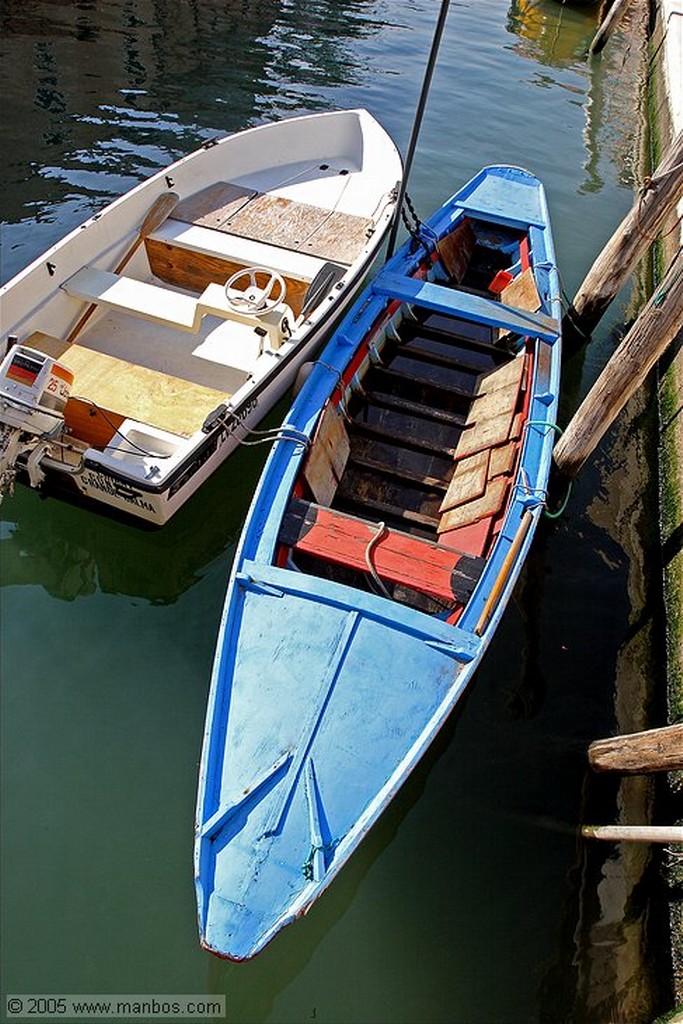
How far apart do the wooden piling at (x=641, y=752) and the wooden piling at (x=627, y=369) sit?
2.67 metres

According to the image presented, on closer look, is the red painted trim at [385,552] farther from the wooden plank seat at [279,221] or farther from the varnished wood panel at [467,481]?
the wooden plank seat at [279,221]

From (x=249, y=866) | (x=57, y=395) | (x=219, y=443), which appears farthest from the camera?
(x=219, y=443)

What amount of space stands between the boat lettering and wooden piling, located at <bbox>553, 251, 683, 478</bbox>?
3989 mm

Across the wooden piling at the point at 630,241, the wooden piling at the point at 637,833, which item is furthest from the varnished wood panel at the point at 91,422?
the wooden piling at the point at 630,241

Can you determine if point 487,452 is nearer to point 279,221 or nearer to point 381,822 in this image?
point 381,822

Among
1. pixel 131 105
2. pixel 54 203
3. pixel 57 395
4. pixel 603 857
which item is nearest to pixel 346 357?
pixel 57 395

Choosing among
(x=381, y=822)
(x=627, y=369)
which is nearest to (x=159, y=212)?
(x=627, y=369)

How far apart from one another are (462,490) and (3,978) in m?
5.19

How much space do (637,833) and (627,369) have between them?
3815 mm

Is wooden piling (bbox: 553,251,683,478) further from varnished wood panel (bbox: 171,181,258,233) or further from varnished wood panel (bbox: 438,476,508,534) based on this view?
varnished wood panel (bbox: 171,181,258,233)

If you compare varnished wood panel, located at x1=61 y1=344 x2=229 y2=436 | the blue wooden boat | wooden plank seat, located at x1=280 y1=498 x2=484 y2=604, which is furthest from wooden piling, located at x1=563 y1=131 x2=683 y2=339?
varnished wood panel, located at x1=61 y1=344 x2=229 y2=436

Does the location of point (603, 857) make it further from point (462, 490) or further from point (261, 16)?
point (261, 16)

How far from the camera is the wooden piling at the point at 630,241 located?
7352 millimetres

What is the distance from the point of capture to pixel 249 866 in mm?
4168
